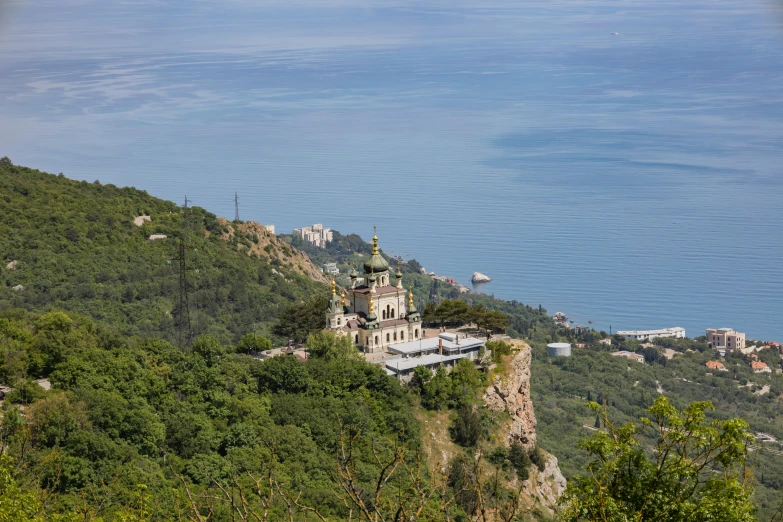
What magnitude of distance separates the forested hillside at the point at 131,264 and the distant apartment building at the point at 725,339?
619 inches

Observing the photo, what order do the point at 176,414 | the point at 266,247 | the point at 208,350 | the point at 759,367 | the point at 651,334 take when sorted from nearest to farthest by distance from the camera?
the point at 176,414, the point at 208,350, the point at 266,247, the point at 759,367, the point at 651,334

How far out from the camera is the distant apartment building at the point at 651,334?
42188mm

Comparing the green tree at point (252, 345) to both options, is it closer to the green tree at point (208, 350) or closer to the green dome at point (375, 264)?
the green tree at point (208, 350)

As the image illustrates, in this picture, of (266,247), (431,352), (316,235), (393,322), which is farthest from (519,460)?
(316,235)

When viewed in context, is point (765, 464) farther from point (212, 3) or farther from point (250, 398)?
point (212, 3)

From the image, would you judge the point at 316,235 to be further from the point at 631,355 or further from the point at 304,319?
the point at 304,319

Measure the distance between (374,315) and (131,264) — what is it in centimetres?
1358

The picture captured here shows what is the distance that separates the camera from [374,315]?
23.4 meters

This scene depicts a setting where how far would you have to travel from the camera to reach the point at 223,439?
772 inches

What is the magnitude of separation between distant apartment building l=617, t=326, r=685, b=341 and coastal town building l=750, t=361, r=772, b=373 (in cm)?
280

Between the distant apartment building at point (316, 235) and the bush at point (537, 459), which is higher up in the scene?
the bush at point (537, 459)

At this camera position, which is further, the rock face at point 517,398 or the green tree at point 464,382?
the rock face at point 517,398

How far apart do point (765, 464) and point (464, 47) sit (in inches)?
4100

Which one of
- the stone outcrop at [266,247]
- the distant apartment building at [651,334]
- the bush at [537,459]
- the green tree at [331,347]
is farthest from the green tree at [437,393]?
the distant apartment building at [651,334]
